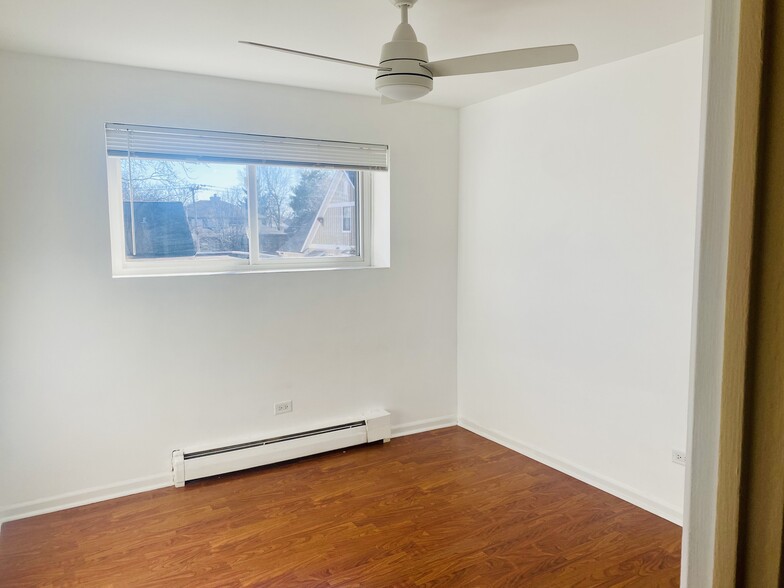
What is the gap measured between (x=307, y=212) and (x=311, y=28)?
1.51m

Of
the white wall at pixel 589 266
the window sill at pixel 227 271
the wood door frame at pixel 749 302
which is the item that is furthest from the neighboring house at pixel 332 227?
the wood door frame at pixel 749 302

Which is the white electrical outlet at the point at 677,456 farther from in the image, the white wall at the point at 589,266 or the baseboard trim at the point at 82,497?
the baseboard trim at the point at 82,497

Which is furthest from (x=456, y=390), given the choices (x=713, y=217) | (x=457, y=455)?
(x=713, y=217)

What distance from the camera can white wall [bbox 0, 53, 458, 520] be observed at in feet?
9.22

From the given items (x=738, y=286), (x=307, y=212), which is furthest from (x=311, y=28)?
(x=738, y=286)

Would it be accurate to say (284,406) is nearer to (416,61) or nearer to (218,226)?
(218,226)

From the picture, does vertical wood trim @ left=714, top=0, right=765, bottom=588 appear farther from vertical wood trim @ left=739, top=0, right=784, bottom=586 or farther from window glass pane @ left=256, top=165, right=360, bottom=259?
window glass pane @ left=256, top=165, right=360, bottom=259

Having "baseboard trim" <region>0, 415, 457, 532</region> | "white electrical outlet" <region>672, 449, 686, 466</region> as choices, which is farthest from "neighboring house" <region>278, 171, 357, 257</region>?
"white electrical outlet" <region>672, 449, 686, 466</region>

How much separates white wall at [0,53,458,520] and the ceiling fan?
1.36m

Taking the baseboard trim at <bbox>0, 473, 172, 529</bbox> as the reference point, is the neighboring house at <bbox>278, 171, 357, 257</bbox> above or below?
above

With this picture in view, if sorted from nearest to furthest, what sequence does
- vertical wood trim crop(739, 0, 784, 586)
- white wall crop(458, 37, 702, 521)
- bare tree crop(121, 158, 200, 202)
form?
vertical wood trim crop(739, 0, 784, 586) → white wall crop(458, 37, 702, 521) → bare tree crop(121, 158, 200, 202)

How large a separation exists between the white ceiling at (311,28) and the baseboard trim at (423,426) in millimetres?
2481

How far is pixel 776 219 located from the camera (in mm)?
400

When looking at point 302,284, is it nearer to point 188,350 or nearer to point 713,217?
point 188,350
